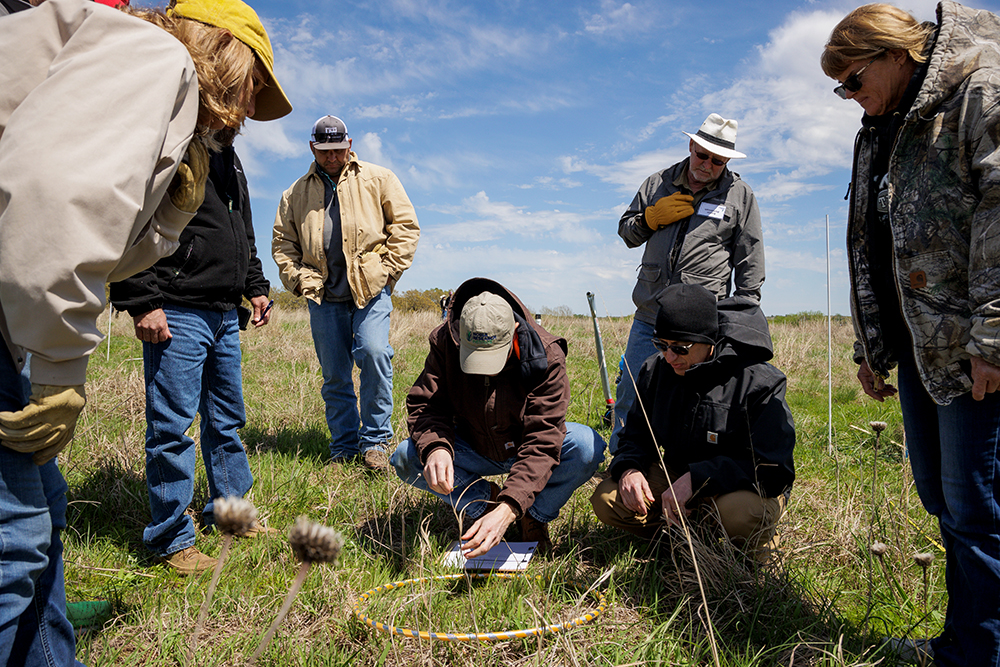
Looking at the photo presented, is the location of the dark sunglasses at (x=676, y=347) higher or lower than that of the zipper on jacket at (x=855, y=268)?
lower

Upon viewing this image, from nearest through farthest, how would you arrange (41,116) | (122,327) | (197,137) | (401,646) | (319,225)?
(41,116) → (197,137) → (401,646) → (319,225) → (122,327)

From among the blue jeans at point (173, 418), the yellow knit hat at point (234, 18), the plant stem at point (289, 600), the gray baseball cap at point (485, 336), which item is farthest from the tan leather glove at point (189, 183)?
the gray baseball cap at point (485, 336)

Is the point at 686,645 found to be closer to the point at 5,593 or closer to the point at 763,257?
the point at 5,593

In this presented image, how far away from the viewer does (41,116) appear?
45.1 inches

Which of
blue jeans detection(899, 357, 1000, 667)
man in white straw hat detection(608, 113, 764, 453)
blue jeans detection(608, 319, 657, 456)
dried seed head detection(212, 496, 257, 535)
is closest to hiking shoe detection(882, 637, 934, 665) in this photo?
blue jeans detection(899, 357, 1000, 667)

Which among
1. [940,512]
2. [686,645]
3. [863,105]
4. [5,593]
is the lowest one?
[686,645]

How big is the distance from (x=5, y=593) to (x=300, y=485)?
2077mm

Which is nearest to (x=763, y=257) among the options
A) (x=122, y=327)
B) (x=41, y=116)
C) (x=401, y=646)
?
(x=401, y=646)

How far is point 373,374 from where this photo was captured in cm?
411

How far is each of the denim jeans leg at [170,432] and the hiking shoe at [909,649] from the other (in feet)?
9.15

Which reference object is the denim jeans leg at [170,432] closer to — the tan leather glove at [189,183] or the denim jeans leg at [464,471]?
the denim jeans leg at [464,471]

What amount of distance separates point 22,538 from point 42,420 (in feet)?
0.94

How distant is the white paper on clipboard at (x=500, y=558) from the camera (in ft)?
8.11

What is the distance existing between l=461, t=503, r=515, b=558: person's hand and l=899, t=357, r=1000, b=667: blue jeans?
60.4 inches
